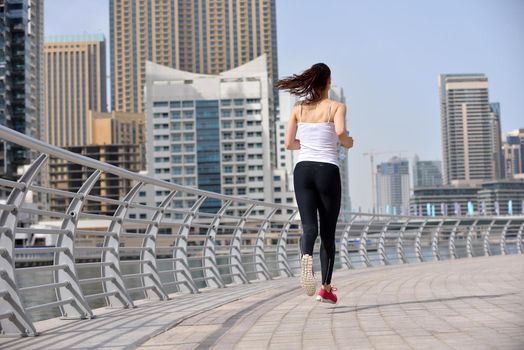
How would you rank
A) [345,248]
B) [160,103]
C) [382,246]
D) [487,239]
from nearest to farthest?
1. [345,248]
2. [382,246]
3. [487,239]
4. [160,103]

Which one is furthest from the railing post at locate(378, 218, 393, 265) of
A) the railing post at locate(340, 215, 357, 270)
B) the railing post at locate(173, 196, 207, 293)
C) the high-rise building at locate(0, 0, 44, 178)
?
the high-rise building at locate(0, 0, 44, 178)

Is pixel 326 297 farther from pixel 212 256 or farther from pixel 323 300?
pixel 212 256

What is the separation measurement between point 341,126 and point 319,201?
599 mm

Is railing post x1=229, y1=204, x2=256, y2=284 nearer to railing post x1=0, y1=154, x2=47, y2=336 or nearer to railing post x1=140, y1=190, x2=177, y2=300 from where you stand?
railing post x1=140, y1=190, x2=177, y2=300

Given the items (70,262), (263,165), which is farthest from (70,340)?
(263,165)

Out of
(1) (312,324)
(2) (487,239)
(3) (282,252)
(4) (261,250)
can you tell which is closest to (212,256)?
(4) (261,250)

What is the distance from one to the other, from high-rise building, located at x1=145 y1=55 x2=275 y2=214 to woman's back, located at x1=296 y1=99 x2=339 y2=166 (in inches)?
5428

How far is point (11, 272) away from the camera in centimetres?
497

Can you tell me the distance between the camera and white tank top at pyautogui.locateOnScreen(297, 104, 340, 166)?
20.5ft

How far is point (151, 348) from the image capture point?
441 cm

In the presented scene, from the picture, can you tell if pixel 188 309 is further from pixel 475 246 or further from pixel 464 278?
pixel 475 246

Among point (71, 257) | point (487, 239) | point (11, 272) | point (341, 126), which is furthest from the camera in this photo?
point (487, 239)

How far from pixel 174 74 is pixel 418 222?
429 ft

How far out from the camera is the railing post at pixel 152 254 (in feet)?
26.2
